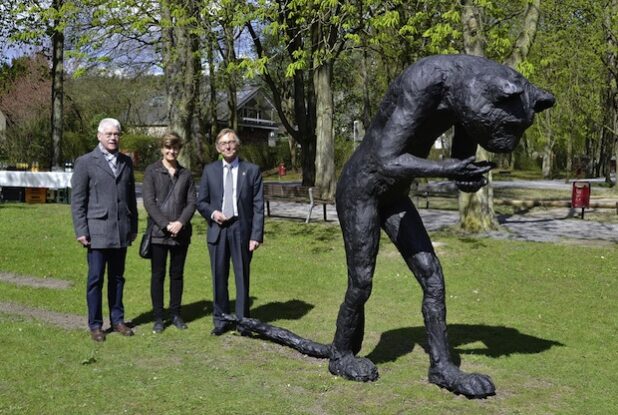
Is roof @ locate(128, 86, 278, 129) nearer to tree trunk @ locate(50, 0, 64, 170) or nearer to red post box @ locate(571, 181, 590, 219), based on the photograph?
tree trunk @ locate(50, 0, 64, 170)

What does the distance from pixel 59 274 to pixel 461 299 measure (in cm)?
609

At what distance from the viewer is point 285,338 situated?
6848 millimetres

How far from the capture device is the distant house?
197ft

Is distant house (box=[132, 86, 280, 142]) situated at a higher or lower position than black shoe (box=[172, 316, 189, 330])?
higher

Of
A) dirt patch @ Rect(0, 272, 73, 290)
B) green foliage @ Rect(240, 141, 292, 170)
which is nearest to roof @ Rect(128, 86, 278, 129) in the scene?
green foliage @ Rect(240, 141, 292, 170)

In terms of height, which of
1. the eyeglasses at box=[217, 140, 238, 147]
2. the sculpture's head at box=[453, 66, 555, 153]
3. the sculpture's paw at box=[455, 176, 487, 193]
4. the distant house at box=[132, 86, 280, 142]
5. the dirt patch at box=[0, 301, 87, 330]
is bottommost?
the dirt patch at box=[0, 301, 87, 330]

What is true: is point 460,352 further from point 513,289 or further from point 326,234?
point 326,234

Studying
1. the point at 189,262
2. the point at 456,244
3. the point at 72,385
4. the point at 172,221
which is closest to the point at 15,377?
the point at 72,385

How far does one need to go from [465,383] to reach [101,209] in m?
3.93

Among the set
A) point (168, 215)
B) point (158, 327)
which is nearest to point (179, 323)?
point (158, 327)

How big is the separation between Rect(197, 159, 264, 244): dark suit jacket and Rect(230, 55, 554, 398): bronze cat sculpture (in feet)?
5.00

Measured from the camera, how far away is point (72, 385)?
A: 18.6ft

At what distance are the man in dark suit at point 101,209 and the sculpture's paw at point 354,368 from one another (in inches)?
96.6

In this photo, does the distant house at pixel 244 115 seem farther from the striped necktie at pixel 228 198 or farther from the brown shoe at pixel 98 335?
the brown shoe at pixel 98 335
